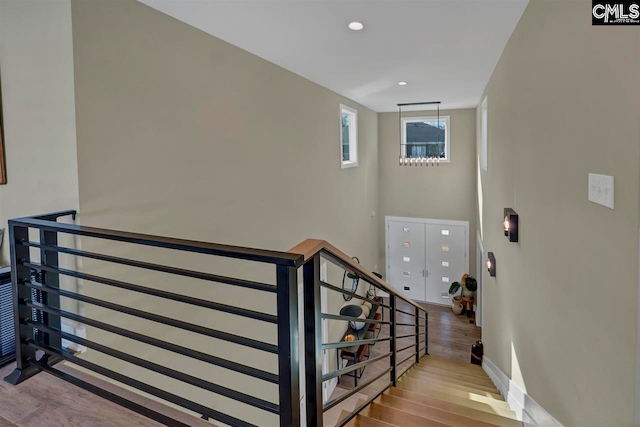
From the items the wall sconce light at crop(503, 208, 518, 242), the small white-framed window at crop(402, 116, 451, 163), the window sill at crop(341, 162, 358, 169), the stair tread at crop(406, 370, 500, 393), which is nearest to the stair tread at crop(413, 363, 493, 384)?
the stair tread at crop(406, 370, 500, 393)

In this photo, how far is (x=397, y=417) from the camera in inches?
92.6

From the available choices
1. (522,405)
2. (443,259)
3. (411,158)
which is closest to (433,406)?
(522,405)

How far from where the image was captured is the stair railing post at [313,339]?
141cm

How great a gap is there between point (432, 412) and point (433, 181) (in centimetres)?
697

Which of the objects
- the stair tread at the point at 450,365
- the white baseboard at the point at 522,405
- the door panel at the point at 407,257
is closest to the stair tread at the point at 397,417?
the white baseboard at the point at 522,405

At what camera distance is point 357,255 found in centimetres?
784

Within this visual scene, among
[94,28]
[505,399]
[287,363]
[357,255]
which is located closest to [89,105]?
[94,28]

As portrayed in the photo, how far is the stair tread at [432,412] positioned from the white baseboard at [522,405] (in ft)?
1.04

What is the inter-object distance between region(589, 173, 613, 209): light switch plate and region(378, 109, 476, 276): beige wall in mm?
7293

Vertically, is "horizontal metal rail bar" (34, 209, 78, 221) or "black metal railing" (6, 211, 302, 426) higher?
"horizontal metal rail bar" (34, 209, 78, 221)

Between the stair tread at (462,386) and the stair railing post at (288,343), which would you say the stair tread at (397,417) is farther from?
the stair tread at (462,386)

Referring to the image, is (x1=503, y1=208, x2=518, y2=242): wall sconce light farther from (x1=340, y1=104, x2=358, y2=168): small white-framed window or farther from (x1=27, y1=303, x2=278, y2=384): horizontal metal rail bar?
(x1=340, y1=104, x2=358, y2=168): small white-framed window

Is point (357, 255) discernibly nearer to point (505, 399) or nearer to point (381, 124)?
point (381, 124)

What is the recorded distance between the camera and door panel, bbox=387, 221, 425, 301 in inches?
364
